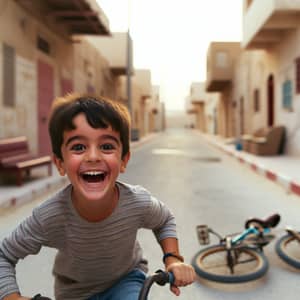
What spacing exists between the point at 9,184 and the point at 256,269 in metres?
5.52

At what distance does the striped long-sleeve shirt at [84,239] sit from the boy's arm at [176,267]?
4 centimetres

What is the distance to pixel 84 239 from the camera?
4.74 ft

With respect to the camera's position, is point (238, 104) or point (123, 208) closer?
point (123, 208)

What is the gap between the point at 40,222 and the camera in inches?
55.4

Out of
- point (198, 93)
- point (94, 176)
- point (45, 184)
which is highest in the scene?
point (198, 93)

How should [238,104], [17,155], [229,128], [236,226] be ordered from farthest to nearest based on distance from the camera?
[229,128] < [238,104] < [17,155] < [236,226]

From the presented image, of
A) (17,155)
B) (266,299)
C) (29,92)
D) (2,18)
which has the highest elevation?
(2,18)

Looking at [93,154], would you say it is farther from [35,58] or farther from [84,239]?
[35,58]

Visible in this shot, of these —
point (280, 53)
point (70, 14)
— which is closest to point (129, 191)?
point (70, 14)

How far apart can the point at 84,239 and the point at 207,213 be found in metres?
3.84

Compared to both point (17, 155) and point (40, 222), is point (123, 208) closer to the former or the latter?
point (40, 222)

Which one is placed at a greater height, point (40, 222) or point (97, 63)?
point (97, 63)

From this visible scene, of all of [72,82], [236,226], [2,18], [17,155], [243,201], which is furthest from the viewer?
[72,82]

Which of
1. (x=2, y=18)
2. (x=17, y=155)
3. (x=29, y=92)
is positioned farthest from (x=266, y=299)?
(x=29, y=92)
